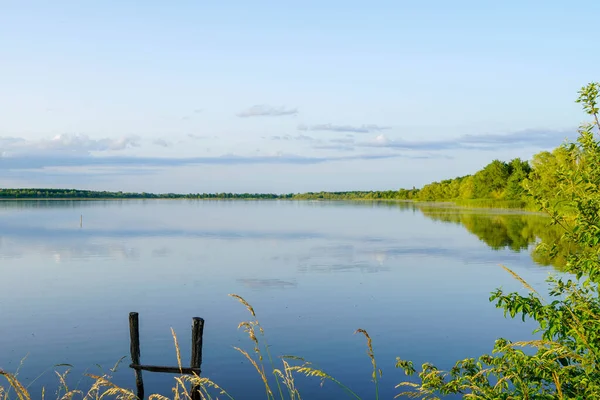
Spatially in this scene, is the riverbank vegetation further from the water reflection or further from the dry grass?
the water reflection

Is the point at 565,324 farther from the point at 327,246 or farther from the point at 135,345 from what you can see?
the point at 327,246

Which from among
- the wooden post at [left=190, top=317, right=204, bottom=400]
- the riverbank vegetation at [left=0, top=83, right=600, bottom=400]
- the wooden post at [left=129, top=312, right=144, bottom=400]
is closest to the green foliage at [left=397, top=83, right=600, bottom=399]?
the riverbank vegetation at [left=0, top=83, right=600, bottom=400]

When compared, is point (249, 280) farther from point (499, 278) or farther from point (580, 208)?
point (580, 208)

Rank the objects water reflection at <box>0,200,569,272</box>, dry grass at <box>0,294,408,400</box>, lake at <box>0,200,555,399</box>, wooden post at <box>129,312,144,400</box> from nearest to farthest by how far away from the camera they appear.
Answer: dry grass at <box>0,294,408,400</box>
wooden post at <box>129,312,144,400</box>
lake at <box>0,200,555,399</box>
water reflection at <box>0,200,569,272</box>

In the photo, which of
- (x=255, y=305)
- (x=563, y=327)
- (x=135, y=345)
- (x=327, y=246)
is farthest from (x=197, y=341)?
(x=327, y=246)

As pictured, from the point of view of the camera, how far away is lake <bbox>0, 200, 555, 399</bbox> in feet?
61.2

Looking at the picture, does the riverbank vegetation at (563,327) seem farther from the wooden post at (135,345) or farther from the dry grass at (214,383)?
the wooden post at (135,345)

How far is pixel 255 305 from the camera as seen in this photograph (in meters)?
27.7

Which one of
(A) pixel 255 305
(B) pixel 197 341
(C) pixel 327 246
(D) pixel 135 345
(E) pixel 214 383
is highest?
(E) pixel 214 383

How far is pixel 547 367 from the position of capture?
739 centimetres

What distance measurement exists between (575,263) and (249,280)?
28.2m

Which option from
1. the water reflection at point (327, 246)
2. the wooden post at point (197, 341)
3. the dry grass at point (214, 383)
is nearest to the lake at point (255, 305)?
the water reflection at point (327, 246)

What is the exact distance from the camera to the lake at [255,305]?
734 inches

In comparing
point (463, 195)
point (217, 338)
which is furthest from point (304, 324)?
point (463, 195)
